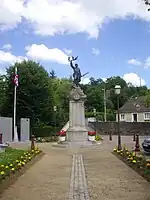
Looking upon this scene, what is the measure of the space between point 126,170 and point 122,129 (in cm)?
4842

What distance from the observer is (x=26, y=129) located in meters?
43.3

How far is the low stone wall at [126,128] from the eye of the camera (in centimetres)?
5928

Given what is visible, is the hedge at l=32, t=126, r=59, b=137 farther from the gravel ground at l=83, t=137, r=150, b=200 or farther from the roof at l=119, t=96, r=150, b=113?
the roof at l=119, t=96, r=150, b=113

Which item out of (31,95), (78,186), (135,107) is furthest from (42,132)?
(135,107)

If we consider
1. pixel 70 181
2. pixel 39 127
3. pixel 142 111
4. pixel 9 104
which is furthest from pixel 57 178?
pixel 142 111

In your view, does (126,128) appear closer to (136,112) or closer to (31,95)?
(31,95)

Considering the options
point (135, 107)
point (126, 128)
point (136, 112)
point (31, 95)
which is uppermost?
point (31, 95)

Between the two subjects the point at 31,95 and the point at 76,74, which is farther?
the point at 31,95

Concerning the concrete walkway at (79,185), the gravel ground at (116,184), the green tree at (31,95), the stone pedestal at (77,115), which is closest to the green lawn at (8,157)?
the concrete walkway at (79,185)

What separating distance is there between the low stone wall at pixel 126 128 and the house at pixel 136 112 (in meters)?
20.4

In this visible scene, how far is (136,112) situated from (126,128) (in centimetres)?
2305

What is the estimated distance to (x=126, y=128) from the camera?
61.7 metres

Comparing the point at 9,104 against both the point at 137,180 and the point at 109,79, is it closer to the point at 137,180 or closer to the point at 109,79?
the point at 137,180

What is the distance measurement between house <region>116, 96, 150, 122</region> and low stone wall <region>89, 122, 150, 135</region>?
67.0 ft
